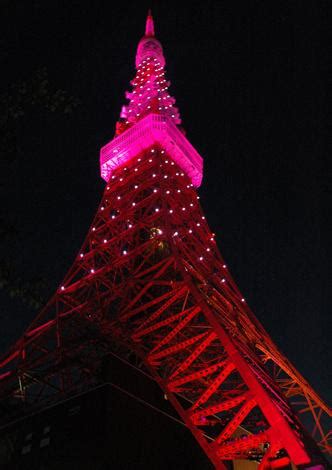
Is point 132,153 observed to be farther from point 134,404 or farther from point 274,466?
point 274,466

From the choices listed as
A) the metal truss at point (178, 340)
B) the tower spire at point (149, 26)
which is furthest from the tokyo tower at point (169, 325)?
the tower spire at point (149, 26)

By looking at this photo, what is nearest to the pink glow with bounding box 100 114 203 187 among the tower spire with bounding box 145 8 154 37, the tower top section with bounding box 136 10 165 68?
the tower top section with bounding box 136 10 165 68

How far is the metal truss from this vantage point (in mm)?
8633

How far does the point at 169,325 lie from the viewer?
15656 mm

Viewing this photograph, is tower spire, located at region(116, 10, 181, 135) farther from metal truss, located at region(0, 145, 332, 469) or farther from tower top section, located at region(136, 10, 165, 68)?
metal truss, located at region(0, 145, 332, 469)

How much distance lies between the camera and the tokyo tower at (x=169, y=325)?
8938 millimetres

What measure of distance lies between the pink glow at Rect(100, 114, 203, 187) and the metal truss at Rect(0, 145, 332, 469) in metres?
1.64

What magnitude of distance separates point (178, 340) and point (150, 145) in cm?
1047

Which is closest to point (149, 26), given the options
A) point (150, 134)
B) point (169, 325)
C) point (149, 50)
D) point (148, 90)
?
point (149, 50)

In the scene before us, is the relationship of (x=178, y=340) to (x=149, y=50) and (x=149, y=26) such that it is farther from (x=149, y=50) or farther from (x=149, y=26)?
(x=149, y=26)

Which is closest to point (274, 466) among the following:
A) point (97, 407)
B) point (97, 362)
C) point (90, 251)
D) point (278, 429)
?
point (278, 429)

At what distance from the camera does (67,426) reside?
1044cm

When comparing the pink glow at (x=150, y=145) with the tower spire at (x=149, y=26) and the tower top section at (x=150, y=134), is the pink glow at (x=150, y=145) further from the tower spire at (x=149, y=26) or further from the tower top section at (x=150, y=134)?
the tower spire at (x=149, y=26)

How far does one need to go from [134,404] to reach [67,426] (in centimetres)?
152
